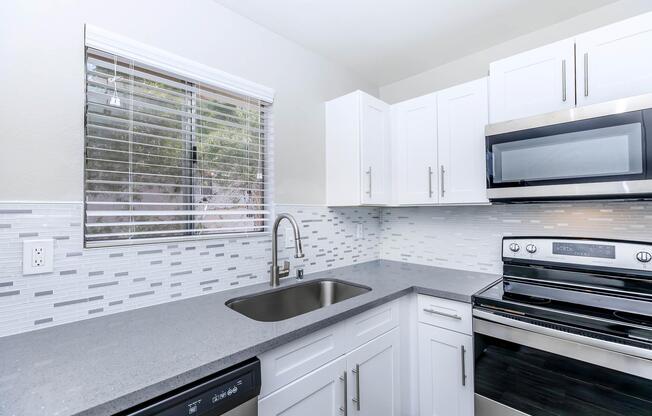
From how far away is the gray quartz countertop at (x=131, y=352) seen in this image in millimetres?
Result: 697

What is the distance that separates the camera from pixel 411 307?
1736 mm

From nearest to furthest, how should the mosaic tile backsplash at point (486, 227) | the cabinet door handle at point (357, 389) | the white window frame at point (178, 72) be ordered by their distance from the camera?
the white window frame at point (178, 72) < the cabinet door handle at point (357, 389) < the mosaic tile backsplash at point (486, 227)

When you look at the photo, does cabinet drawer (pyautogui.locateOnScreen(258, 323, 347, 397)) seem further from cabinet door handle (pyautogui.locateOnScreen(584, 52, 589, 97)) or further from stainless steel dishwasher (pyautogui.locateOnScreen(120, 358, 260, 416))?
cabinet door handle (pyautogui.locateOnScreen(584, 52, 589, 97))

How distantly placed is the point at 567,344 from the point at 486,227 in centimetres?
94

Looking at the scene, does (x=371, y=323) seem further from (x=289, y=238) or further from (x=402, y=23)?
(x=402, y=23)

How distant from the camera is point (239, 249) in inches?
64.4

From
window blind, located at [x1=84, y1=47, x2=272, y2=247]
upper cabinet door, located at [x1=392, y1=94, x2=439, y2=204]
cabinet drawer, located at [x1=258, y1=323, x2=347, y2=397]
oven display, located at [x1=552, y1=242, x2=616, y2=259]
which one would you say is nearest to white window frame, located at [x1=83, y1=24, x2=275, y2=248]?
window blind, located at [x1=84, y1=47, x2=272, y2=247]

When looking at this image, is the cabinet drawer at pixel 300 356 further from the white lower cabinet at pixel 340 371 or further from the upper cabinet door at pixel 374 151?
the upper cabinet door at pixel 374 151

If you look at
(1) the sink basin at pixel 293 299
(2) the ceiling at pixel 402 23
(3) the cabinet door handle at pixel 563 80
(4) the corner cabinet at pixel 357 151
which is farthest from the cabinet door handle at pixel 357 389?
(2) the ceiling at pixel 402 23

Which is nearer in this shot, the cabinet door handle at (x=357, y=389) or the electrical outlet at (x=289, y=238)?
the cabinet door handle at (x=357, y=389)

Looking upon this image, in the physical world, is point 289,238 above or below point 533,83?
below

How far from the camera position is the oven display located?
154 centimetres

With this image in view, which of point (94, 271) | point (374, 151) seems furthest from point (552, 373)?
Answer: point (94, 271)

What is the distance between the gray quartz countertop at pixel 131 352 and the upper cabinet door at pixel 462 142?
0.89 meters
